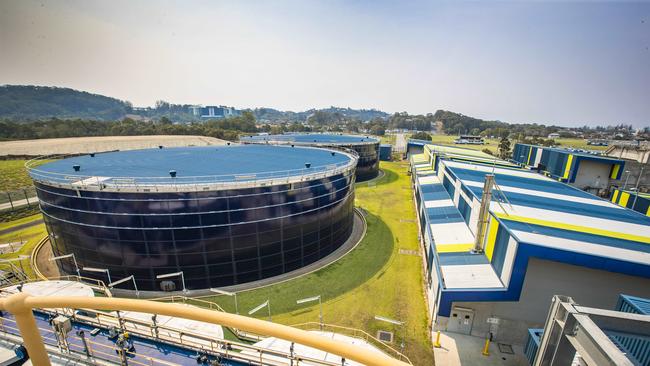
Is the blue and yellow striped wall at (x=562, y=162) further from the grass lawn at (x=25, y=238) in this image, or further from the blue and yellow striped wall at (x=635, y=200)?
the grass lawn at (x=25, y=238)

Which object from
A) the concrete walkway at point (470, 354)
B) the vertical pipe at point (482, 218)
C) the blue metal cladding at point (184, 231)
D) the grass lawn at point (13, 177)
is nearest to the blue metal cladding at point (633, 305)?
the concrete walkway at point (470, 354)

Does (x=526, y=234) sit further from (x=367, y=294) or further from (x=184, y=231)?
(x=184, y=231)

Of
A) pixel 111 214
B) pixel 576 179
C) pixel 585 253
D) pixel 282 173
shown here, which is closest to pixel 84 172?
pixel 111 214

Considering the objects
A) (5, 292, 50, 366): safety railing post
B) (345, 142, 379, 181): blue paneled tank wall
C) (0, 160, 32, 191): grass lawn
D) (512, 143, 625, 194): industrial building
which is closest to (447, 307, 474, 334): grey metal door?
(5, 292, 50, 366): safety railing post

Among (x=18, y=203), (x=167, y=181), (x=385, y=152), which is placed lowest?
(x=18, y=203)

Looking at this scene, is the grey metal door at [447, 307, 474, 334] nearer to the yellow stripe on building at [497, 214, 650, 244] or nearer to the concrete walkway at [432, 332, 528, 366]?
the concrete walkway at [432, 332, 528, 366]

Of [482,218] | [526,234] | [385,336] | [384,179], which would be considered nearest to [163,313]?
[385,336]
